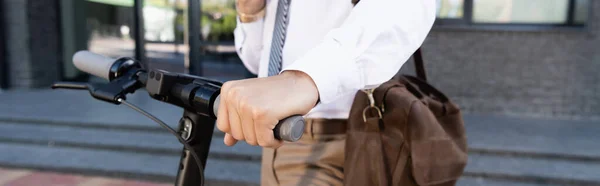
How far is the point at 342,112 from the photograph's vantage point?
3.78 ft

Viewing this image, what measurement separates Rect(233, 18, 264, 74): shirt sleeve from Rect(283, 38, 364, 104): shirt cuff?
23.6 inches

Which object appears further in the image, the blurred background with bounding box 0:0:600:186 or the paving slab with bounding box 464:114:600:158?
the paving slab with bounding box 464:114:600:158

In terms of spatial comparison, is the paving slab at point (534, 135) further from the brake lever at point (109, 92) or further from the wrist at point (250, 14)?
the brake lever at point (109, 92)

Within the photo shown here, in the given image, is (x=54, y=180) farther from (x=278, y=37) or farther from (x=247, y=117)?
(x=247, y=117)

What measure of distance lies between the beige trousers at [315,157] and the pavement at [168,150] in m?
2.49

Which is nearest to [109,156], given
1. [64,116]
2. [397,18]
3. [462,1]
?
[64,116]

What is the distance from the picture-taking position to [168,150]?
13.8ft

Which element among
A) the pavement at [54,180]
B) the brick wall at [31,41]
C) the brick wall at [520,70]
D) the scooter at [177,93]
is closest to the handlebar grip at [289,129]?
the scooter at [177,93]

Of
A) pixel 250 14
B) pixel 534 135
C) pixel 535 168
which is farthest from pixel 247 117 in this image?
pixel 534 135

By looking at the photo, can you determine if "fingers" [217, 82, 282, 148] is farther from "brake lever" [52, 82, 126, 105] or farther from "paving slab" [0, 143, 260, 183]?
"paving slab" [0, 143, 260, 183]

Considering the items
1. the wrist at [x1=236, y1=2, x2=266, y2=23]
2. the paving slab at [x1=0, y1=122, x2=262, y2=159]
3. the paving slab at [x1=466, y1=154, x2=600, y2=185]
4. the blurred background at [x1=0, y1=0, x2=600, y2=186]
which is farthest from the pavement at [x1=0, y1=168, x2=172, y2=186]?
the wrist at [x1=236, y1=2, x2=266, y2=23]

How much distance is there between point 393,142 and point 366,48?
426 mm

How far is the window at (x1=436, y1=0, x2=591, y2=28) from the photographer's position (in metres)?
5.41

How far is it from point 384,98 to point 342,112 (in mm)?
115
